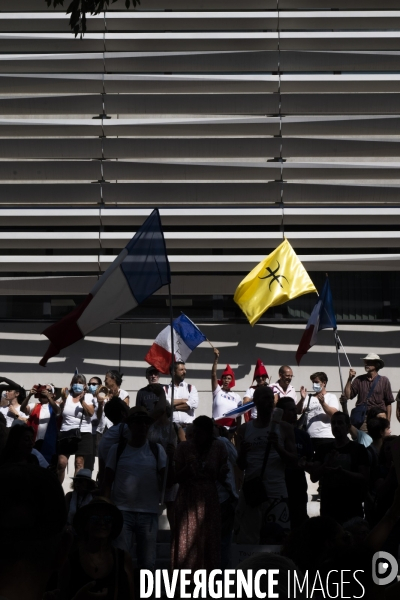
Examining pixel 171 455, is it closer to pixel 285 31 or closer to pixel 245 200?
pixel 245 200

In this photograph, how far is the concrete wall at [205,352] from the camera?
50.6 feet

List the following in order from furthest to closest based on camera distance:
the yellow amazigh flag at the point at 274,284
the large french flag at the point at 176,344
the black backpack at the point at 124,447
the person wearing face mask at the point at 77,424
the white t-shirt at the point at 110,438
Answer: the yellow amazigh flag at the point at 274,284 → the large french flag at the point at 176,344 → the person wearing face mask at the point at 77,424 → the white t-shirt at the point at 110,438 → the black backpack at the point at 124,447

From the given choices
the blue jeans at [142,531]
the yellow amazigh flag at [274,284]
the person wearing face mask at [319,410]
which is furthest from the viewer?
the yellow amazigh flag at [274,284]

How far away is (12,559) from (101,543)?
3.36 metres

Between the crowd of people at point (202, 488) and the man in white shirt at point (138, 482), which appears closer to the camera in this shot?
the crowd of people at point (202, 488)

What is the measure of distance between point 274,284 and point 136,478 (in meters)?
6.15

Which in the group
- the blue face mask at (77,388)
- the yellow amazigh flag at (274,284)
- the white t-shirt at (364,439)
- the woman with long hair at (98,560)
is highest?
the yellow amazigh flag at (274,284)

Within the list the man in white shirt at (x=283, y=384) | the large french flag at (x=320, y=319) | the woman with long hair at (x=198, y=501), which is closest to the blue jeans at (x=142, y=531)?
the woman with long hair at (x=198, y=501)

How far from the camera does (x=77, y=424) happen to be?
11891 millimetres

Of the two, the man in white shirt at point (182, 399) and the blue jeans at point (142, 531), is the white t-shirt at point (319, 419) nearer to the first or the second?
the man in white shirt at point (182, 399)

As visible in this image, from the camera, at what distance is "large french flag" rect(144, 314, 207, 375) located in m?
13.0

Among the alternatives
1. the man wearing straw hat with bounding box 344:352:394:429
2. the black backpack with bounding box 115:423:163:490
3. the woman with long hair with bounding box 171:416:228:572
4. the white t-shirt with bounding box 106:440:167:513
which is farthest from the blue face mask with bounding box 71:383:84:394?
the woman with long hair with bounding box 171:416:228:572

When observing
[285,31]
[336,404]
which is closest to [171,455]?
[336,404]

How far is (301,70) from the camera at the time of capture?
16516 millimetres
